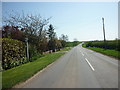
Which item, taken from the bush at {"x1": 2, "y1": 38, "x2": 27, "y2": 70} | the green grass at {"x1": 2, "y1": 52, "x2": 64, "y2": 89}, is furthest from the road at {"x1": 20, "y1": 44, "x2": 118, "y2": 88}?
the bush at {"x1": 2, "y1": 38, "x2": 27, "y2": 70}

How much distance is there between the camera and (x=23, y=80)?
8.57 m

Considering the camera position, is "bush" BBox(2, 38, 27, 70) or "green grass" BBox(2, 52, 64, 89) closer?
"green grass" BBox(2, 52, 64, 89)

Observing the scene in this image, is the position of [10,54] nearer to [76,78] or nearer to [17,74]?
[17,74]

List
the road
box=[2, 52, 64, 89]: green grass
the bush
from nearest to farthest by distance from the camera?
the road
box=[2, 52, 64, 89]: green grass
the bush

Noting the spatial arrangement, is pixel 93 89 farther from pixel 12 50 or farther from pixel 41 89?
pixel 12 50

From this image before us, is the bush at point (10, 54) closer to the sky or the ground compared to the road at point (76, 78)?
closer to the sky

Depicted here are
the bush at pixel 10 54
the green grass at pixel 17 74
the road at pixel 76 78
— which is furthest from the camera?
the bush at pixel 10 54

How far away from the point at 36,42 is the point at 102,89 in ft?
80.2

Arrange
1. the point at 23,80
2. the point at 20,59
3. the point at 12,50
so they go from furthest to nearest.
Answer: the point at 20,59 → the point at 12,50 → the point at 23,80

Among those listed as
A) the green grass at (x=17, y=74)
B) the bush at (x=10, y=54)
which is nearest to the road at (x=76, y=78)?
the green grass at (x=17, y=74)

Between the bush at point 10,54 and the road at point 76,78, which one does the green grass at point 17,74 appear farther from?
the bush at point 10,54

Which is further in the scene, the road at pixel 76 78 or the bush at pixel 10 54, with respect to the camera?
the bush at pixel 10 54

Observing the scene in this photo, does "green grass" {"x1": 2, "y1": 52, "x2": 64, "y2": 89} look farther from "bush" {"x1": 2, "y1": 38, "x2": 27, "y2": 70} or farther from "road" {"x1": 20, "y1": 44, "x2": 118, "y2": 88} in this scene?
"bush" {"x1": 2, "y1": 38, "x2": 27, "y2": 70}

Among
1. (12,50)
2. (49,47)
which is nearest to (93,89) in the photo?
(12,50)
